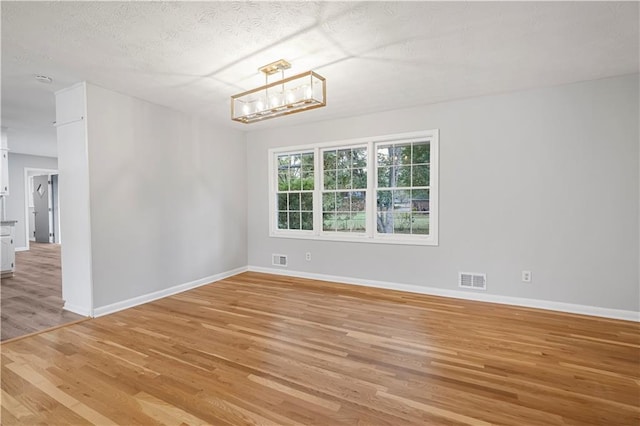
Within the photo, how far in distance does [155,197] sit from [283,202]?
2.06 metres

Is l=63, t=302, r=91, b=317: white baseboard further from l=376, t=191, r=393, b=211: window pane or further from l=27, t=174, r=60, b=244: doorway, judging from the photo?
l=27, t=174, r=60, b=244: doorway

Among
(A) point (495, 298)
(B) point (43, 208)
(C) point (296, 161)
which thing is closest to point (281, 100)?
(C) point (296, 161)

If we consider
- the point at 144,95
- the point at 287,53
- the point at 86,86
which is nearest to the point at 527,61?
the point at 287,53

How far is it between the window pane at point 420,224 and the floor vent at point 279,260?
2.24 metres

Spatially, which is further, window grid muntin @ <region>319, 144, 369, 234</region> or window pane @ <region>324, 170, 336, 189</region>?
window pane @ <region>324, 170, 336, 189</region>

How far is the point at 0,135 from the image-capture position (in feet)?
15.6

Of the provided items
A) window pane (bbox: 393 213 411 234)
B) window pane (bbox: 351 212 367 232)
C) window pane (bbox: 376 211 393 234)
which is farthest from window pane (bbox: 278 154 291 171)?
window pane (bbox: 393 213 411 234)

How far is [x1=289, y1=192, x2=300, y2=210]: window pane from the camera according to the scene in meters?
5.26

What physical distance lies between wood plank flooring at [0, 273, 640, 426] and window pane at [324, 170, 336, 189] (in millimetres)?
2093

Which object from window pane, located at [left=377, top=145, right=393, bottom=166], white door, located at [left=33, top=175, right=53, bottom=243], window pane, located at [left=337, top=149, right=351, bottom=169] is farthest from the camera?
white door, located at [left=33, top=175, right=53, bottom=243]

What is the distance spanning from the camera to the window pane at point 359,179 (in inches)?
183

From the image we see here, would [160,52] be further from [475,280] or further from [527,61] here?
[475,280]

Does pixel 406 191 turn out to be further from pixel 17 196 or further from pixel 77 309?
pixel 17 196

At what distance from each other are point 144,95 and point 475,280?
4.76 meters
